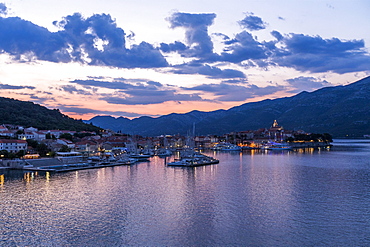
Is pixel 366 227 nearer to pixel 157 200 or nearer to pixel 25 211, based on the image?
pixel 157 200

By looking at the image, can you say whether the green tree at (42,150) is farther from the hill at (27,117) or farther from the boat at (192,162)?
the hill at (27,117)

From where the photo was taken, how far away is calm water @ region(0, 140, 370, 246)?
632 inches

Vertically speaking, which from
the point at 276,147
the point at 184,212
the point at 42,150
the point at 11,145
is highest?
the point at 11,145

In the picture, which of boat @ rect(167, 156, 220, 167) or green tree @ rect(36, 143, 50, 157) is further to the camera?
green tree @ rect(36, 143, 50, 157)

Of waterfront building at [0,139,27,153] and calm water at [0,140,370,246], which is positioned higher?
waterfront building at [0,139,27,153]

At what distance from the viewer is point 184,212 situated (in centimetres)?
2061

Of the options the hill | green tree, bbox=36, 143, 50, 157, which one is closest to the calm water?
green tree, bbox=36, 143, 50, 157

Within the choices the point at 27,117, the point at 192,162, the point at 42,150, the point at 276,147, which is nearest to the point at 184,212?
Result: the point at 192,162

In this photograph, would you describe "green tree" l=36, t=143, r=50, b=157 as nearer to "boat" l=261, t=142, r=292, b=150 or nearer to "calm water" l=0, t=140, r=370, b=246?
"calm water" l=0, t=140, r=370, b=246

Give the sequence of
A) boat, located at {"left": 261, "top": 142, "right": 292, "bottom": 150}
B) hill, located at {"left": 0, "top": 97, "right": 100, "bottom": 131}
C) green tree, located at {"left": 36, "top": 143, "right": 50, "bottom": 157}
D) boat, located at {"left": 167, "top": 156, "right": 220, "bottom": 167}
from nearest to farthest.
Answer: boat, located at {"left": 167, "top": 156, "right": 220, "bottom": 167}
green tree, located at {"left": 36, "top": 143, "right": 50, "bottom": 157}
hill, located at {"left": 0, "top": 97, "right": 100, "bottom": 131}
boat, located at {"left": 261, "top": 142, "right": 292, "bottom": 150}

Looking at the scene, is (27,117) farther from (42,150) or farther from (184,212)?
(184,212)

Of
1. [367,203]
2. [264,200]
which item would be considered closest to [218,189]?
[264,200]

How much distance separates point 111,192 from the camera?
26625 millimetres

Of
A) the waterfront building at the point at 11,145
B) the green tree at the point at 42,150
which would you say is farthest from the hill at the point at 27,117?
the waterfront building at the point at 11,145
